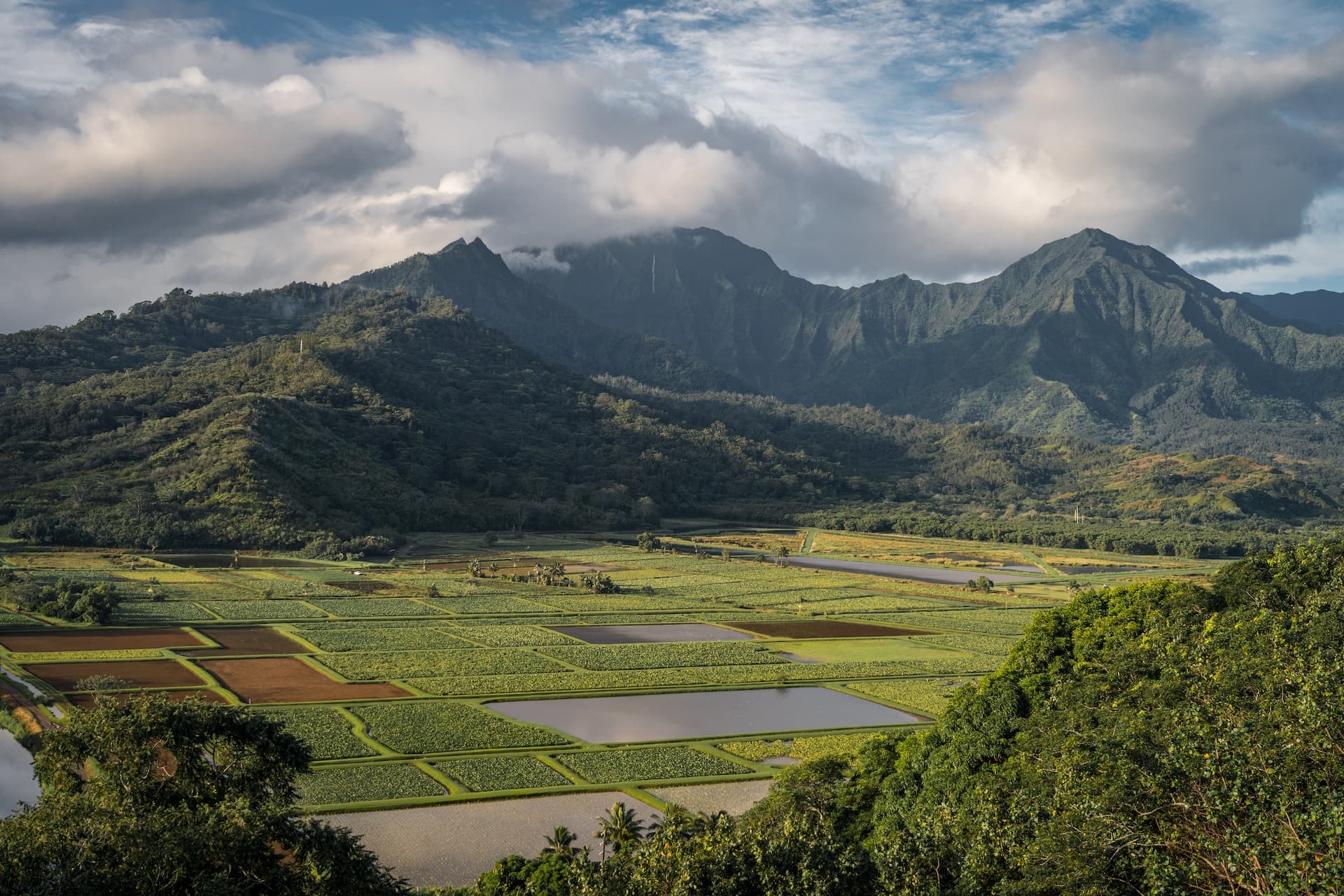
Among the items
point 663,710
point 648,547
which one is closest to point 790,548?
point 648,547

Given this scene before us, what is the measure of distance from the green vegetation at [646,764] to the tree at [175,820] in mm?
17886

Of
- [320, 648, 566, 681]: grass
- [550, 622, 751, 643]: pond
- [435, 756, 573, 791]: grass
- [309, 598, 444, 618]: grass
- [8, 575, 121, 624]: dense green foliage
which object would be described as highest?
[8, 575, 121, 624]: dense green foliage

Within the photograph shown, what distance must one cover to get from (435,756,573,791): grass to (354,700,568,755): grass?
1.95m

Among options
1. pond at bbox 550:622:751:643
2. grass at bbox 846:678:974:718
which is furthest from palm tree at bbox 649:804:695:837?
pond at bbox 550:622:751:643

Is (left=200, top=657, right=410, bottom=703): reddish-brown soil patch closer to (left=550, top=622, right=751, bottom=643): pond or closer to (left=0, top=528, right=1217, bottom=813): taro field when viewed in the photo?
(left=0, top=528, right=1217, bottom=813): taro field

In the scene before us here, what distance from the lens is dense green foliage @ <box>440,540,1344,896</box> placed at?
25750 mm

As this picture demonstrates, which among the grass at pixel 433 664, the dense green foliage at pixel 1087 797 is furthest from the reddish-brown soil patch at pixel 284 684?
the dense green foliage at pixel 1087 797

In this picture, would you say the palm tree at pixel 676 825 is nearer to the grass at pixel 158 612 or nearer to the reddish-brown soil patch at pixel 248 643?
the reddish-brown soil patch at pixel 248 643

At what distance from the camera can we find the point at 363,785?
47875 mm

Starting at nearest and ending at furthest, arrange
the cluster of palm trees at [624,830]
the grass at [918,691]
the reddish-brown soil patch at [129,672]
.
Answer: the cluster of palm trees at [624,830]
the reddish-brown soil patch at [129,672]
the grass at [918,691]

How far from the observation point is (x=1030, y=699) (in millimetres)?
45812

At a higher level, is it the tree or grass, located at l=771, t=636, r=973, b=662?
the tree

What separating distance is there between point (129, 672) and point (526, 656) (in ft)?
84.1

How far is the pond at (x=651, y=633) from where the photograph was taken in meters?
88.8
